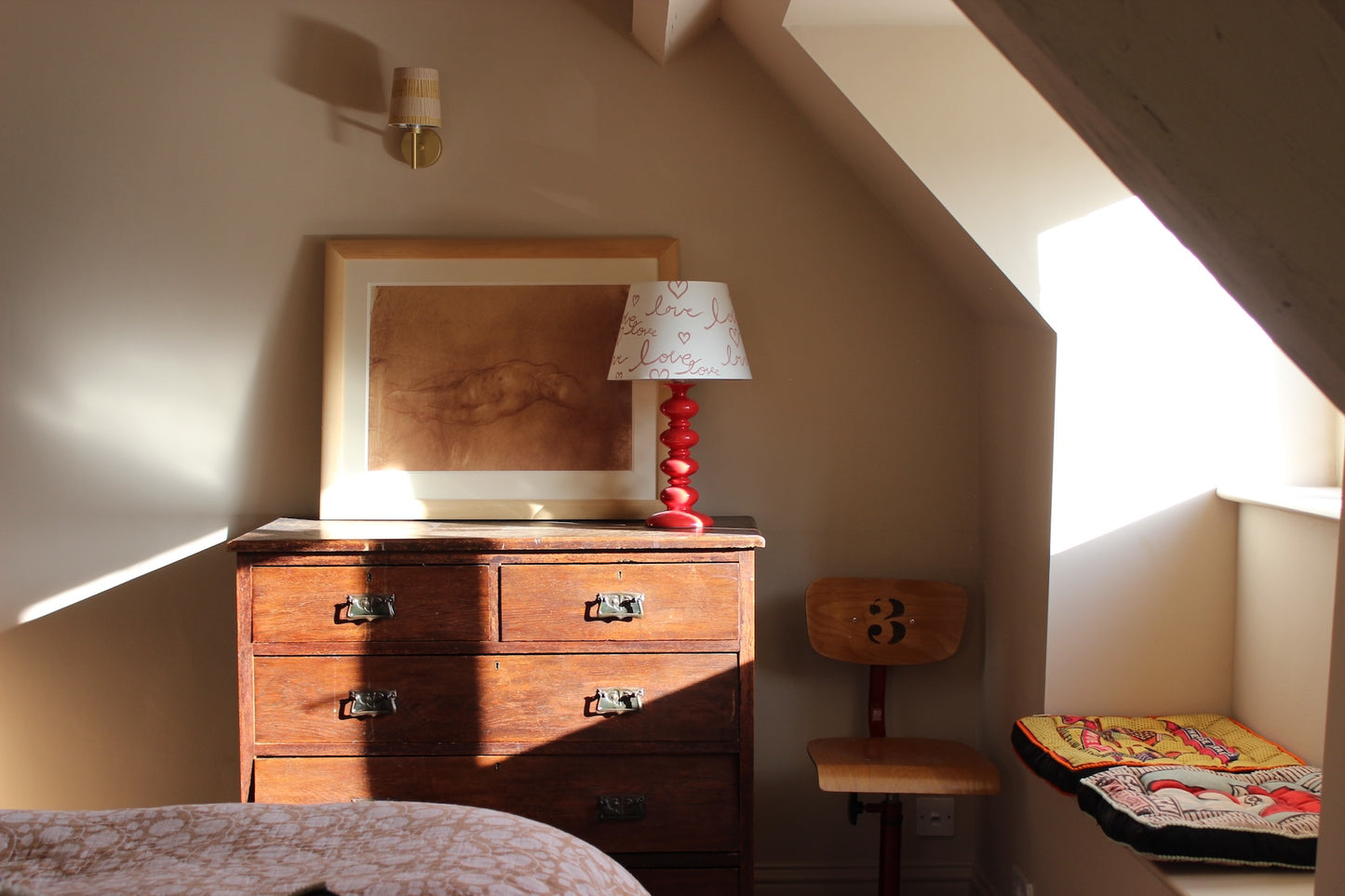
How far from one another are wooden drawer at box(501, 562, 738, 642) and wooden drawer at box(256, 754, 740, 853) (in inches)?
10.6

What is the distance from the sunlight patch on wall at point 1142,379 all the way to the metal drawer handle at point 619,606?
89 centimetres

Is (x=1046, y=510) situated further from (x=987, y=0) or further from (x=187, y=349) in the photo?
(x=187, y=349)

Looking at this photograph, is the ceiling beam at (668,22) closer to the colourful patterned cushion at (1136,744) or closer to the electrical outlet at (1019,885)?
the colourful patterned cushion at (1136,744)

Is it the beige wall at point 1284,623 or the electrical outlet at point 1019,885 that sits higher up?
the beige wall at point 1284,623

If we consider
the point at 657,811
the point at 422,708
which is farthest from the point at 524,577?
the point at 657,811

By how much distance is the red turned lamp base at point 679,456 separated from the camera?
8.24 feet

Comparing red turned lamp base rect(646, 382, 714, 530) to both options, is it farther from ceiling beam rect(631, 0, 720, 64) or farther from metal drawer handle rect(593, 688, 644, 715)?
ceiling beam rect(631, 0, 720, 64)

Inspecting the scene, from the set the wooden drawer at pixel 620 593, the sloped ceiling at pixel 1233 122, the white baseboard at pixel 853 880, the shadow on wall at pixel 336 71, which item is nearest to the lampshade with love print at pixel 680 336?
the wooden drawer at pixel 620 593

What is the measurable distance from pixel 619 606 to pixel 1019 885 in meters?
1.14

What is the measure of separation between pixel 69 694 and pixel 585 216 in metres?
1.80

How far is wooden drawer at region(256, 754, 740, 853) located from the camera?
2.32m

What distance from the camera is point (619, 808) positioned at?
2.32 metres

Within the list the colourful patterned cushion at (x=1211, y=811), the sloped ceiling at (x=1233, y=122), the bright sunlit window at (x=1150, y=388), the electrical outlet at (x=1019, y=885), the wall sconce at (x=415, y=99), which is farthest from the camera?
the wall sconce at (x=415, y=99)

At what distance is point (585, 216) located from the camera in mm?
2725
